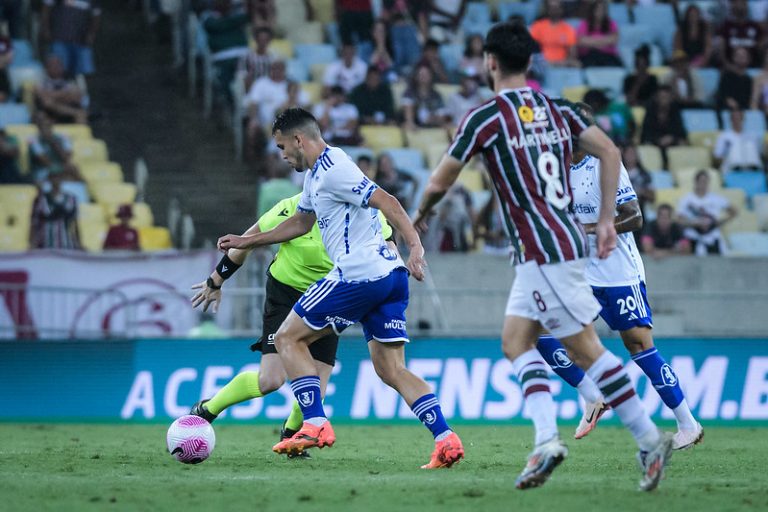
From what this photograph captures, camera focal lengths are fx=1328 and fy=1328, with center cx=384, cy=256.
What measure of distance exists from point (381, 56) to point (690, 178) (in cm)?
505

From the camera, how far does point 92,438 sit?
485 inches

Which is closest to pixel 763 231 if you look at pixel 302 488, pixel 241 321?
pixel 241 321

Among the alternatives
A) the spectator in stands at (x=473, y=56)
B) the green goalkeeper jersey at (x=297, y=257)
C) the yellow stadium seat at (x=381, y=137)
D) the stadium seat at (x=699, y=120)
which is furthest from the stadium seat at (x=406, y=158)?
the green goalkeeper jersey at (x=297, y=257)

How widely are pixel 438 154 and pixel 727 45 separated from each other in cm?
597

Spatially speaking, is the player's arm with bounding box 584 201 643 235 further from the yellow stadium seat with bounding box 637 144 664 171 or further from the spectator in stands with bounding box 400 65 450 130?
the yellow stadium seat with bounding box 637 144 664 171

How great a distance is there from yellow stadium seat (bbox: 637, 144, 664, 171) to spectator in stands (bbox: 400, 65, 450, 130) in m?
2.98

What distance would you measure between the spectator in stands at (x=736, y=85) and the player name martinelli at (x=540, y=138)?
48.0ft

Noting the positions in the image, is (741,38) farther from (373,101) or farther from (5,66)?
(5,66)

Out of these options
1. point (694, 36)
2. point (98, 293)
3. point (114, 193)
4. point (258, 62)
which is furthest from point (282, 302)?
point (694, 36)

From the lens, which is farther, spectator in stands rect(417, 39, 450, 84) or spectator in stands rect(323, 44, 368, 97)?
spectator in stands rect(417, 39, 450, 84)

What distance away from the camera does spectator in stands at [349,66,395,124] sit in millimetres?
19719

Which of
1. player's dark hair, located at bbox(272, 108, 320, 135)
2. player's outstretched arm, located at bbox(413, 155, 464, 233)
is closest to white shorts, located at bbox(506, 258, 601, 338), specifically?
player's outstretched arm, located at bbox(413, 155, 464, 233)

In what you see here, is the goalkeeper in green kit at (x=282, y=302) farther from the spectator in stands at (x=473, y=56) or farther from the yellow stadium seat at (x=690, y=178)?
the spectator in stands at (x=473, y=56)

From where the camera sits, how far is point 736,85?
21344 mm
